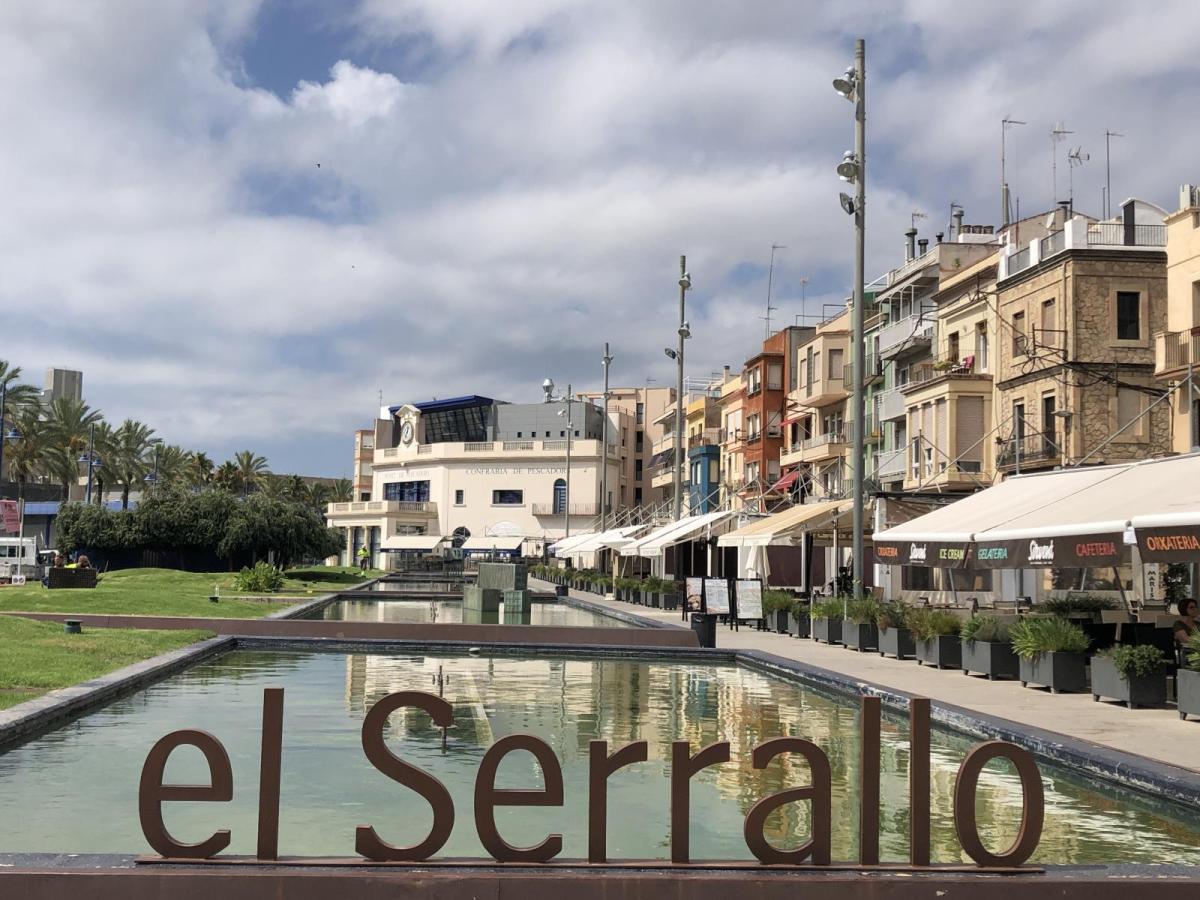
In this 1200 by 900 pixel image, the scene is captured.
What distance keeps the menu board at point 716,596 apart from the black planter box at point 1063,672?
13676 millimetres

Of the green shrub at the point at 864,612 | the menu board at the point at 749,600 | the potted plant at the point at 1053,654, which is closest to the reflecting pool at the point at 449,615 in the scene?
the menu board at the point at 749,600

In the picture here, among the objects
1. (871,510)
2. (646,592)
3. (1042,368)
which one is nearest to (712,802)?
(871,510)

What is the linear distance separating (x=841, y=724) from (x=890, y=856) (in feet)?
22.4

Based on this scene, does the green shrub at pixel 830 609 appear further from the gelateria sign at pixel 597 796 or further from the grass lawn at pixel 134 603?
the gelateria sign at pixel 597 796

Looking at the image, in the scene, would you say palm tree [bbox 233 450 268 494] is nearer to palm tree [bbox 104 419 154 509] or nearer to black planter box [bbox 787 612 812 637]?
palm tree [bbox 104 419 154 509]

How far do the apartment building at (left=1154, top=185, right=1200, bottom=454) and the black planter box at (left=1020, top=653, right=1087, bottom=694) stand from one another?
56.3 feet

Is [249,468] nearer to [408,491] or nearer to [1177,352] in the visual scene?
[408,491]

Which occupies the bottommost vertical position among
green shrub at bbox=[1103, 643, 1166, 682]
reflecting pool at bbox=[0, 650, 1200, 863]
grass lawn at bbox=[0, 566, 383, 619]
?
reflecting pool at bbox=[0, 650, 1200, 863]

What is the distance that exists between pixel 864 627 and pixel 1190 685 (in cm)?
1089

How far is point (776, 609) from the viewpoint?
101 feet

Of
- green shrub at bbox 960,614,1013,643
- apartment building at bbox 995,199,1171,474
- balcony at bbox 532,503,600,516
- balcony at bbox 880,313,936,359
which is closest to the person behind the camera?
green shrub at bbox 960,614,1013,643

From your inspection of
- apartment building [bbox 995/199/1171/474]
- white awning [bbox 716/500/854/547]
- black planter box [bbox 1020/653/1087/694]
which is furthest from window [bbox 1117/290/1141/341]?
black planter box [bbox 1020/653/1087/694]

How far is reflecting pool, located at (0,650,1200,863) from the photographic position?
8.80 m

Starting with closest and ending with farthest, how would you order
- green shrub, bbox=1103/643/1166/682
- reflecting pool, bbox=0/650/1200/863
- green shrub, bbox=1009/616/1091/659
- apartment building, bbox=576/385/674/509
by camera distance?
reflecting pool, bbox=0/650/1200/863 < green shrub, bbox=1103/643/1166/682 < green shrub, bbox=1009/616/1091/659 < apartment building, bbox=576/385/674/509
